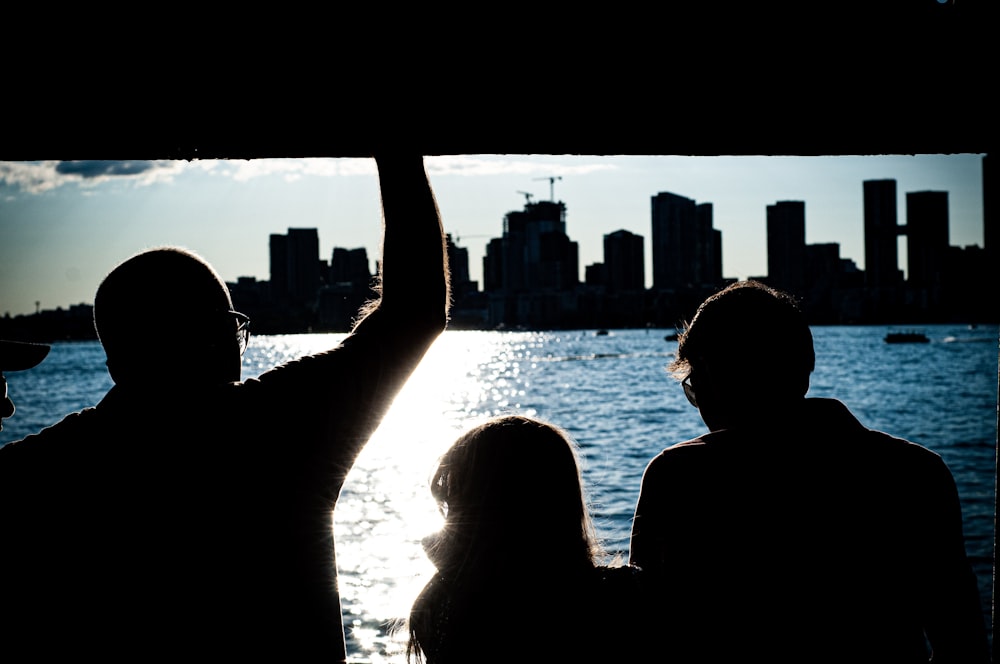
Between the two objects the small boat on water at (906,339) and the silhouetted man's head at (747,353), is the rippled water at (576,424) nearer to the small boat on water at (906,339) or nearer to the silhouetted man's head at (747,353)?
the silhouetted man's head at (747,353)

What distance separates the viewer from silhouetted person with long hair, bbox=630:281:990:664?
1487 millimetres

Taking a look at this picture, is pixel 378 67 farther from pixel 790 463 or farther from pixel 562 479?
pixel 790 463

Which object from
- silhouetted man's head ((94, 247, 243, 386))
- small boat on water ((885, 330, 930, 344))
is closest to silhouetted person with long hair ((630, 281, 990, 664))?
silhouetted man's head ((94, 247, 243, 386))

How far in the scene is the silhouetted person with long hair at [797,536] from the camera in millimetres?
1487

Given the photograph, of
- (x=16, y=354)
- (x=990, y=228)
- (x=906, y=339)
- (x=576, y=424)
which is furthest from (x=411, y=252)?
(x=906, y=339)

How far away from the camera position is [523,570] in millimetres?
1444

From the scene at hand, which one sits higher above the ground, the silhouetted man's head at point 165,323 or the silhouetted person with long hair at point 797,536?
the silhouetted man's head at point 165,323

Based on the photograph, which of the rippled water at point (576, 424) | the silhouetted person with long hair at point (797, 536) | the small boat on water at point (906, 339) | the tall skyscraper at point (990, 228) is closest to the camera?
the silhouetted person with long hair at point (797, 536)

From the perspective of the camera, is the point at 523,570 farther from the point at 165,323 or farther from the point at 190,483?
the point at 165,323

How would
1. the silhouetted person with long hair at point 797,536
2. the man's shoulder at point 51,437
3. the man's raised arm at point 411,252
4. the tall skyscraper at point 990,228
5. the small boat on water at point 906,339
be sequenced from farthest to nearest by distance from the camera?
the small boat on water at point 906,339
the tall skyscraper at point 990,228
the silhouetted person with long hair at point 797,536
the man's raised arm at point 411,252
the man's shoulder at point 51,437

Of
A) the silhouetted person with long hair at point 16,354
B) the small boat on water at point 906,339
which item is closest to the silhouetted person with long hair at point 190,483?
the silhouetted person with long hair at point 16,354

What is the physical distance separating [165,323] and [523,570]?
76 centimetres

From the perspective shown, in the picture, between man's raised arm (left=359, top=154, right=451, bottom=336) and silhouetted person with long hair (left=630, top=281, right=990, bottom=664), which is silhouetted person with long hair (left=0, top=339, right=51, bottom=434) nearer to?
man's raised arm (left=359, top=154, right=451, bottom=336)

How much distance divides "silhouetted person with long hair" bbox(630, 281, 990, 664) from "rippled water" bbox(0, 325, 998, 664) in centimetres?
20
